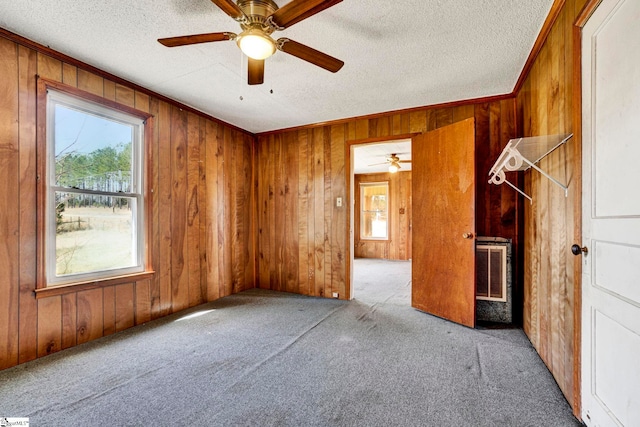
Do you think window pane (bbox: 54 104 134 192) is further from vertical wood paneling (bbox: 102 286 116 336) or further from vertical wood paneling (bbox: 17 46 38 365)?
vertical wood paneling (bbox: 102 286 116 336)

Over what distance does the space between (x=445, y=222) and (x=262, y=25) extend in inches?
93.2

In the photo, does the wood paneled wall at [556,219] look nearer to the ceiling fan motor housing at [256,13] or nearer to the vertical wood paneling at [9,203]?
the ceiling fan motor housing at [256,13]

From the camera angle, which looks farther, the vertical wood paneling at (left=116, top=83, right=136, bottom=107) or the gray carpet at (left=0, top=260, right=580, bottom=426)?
the vertical wood paneling at (left=116, top=83, right=136, bottom=107)

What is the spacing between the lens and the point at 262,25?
64.3 inches

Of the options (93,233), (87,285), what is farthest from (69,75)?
(87,285)

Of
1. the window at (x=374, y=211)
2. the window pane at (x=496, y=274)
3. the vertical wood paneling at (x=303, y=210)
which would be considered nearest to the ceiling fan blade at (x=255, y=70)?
the vertical wood paneling at (x=303, y=210)

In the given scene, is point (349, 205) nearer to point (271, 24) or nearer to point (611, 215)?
point (271, 24)

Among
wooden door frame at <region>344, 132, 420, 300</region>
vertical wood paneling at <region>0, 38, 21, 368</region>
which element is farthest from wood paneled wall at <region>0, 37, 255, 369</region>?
wooden door frame at <region>344, 132, 420, 300</region>

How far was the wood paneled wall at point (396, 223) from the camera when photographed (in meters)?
7.32

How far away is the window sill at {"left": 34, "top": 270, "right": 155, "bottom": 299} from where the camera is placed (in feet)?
7.19

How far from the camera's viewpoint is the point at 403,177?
24.3ft

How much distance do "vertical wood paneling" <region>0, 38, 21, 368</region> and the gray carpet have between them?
28cm

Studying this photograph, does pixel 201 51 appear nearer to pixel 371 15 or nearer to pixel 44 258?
pixel 371 15

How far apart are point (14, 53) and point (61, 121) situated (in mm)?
491
